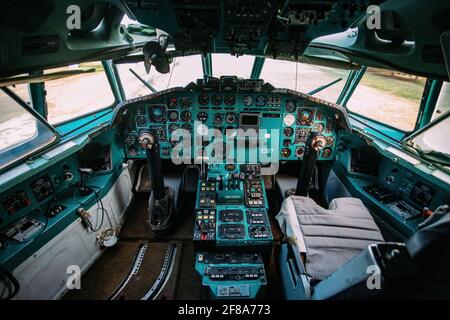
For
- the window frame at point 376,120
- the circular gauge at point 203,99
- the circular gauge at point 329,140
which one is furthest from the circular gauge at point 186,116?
the window frame at point 376,120

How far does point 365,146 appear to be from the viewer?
3.40m

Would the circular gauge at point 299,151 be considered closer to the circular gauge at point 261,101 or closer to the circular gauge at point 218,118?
the circular gauge at point 261,101

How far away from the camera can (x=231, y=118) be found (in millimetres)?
3621

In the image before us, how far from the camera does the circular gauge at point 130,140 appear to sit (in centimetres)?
363

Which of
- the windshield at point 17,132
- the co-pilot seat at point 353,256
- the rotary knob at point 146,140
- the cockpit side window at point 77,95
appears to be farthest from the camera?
the rotary knob at point 146,140

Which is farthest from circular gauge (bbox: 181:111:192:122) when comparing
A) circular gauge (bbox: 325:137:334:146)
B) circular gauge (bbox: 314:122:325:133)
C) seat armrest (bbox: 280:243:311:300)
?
seat armrest (bbox: 280:243:311:300)

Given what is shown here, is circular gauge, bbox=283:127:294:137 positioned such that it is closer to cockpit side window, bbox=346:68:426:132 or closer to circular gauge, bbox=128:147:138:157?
cockpit side window, bbox=346:68:426:132

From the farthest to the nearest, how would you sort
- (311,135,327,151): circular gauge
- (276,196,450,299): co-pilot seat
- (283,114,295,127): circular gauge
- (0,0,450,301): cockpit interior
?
(283,114,295,127): circular gauge → (311,135,327,151): circular gauge → (0,0,450,301): cockpit interior → (276,196,450,299): co-pilot seat

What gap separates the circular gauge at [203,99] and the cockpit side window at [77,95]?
1379 millimetres

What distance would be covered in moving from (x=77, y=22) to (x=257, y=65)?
3.18m

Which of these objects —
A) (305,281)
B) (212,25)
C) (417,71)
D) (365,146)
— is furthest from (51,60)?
(365,146)

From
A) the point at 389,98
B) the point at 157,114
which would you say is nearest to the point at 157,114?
the point at 157,114

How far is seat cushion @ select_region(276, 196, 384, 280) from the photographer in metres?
1.86

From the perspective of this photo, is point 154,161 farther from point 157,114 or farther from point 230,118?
point 230,118
